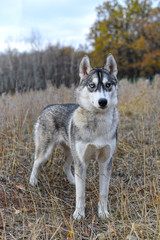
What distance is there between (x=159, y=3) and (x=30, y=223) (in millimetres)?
35564

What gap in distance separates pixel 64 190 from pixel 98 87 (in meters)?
1.96

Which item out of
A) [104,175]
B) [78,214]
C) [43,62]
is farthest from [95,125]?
[43,62]

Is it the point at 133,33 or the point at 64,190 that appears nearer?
the point at 64,190

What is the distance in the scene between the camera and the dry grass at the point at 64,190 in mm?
2738

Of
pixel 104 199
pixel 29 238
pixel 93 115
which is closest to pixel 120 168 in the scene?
pixel 104 199

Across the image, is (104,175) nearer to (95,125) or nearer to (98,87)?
(95,125)

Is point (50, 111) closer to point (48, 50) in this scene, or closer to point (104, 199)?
point (104, 199)

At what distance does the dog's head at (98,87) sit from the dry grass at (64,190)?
0.93 m

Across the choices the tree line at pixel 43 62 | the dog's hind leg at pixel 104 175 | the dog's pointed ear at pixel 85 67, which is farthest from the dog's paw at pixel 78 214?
the tree line at pixel 43 62

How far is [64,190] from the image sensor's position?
4.11 meters

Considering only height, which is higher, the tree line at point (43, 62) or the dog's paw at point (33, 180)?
the tree line at point (43, 62)

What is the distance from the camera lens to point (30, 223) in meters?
2.86

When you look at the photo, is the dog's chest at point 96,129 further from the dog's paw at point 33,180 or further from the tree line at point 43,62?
the tree line at point 43,62

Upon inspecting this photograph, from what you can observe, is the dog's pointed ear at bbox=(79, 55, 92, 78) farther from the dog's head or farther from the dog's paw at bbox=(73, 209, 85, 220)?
the dog's paw at bbox=(73, 209, 85, 220)
